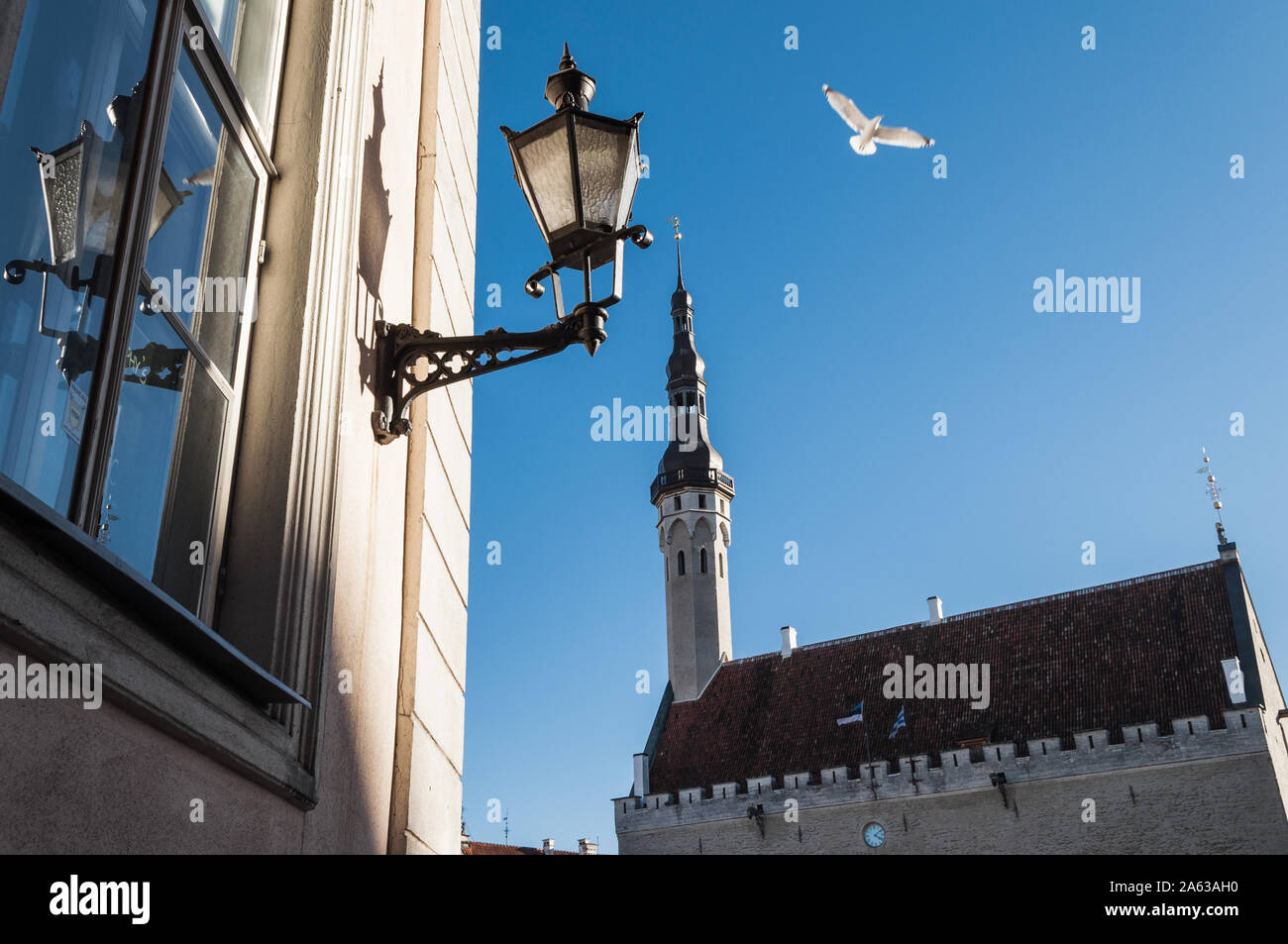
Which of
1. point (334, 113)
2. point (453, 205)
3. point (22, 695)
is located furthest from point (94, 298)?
point (453, 205)

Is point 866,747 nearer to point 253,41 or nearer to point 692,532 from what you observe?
point 692,532

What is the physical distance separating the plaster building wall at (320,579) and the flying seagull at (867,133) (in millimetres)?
4117

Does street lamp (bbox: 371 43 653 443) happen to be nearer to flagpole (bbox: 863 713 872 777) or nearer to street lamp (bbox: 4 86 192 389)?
street lamp (bbox: 4 86 192 389)

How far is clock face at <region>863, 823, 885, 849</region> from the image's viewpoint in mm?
23609

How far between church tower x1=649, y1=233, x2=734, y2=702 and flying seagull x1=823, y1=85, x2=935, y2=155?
23975mm

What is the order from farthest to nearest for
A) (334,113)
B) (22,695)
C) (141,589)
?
(334,113) → (141,589) → (22,695)

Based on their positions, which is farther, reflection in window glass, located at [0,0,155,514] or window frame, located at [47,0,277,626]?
window frame, located at [47,0,277,626]

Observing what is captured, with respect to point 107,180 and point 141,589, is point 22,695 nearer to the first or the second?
point 141,589

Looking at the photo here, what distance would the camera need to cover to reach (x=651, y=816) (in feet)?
87.6

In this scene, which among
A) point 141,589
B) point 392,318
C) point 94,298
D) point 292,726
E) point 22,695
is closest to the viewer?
point 22,695

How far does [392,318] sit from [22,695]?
1.95 metres

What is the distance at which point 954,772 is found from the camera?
2328cm

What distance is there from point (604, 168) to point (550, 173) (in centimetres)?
14
